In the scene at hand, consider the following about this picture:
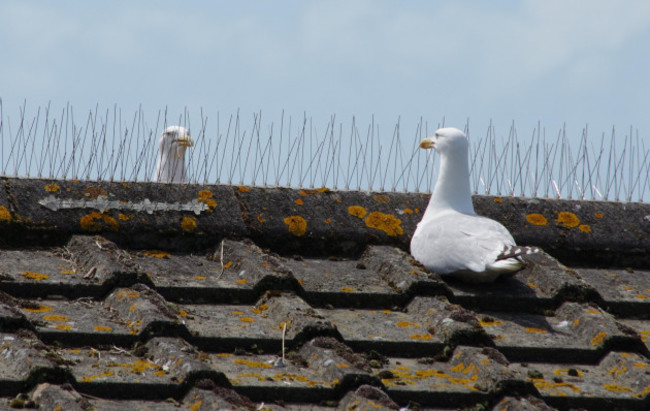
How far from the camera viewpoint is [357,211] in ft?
17.5

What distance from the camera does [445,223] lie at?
509 centimetres

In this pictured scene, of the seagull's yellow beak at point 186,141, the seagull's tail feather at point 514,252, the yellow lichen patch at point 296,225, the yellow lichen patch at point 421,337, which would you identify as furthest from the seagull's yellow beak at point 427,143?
the yellow lichen patch at point 421,337

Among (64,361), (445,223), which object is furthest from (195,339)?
(445,223)

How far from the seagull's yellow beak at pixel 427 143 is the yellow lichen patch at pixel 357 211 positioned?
28.5 inches

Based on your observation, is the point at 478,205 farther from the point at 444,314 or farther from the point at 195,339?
the point at 195,339

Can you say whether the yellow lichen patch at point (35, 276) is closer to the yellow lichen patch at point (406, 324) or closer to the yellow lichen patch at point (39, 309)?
the yellow lichen patch at point (39, 309)

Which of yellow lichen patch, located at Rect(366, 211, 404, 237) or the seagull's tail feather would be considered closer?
the seagull's tail feather

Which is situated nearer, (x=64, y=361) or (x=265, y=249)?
(x=64, y=361)

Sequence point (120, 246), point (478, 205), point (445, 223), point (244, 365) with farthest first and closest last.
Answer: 1. point (478, 205)
2. point (445, 223)
3. point (120, 246)
4. point (244, 365)

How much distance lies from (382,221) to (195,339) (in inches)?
71.8

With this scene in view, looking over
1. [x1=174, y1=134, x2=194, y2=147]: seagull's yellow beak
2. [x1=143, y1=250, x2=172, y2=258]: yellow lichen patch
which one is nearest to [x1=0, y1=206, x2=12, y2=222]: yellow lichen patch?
[x1=143, y1=250, x2=172, y2=258]: yellow lichen patch

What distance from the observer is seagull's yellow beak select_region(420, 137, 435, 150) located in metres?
5.81

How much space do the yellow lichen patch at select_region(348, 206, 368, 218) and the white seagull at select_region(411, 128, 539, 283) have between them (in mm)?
313

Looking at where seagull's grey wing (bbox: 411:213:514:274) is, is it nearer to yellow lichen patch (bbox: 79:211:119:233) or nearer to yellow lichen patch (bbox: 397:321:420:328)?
yellow lichen patch (bbox: 397:321:420:328)
